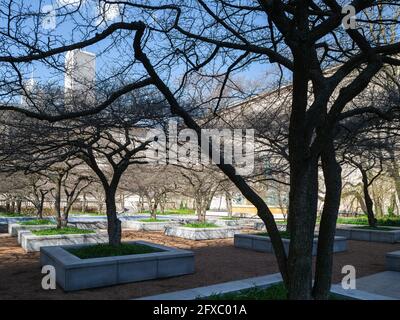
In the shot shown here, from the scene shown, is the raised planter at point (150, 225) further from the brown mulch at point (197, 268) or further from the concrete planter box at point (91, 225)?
the brown mulch at point (197, 268)

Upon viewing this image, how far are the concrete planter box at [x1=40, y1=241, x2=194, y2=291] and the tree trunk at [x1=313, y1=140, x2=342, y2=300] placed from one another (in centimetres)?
554

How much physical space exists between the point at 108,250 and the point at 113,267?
1281 mm

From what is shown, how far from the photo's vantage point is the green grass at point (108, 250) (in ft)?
32.1

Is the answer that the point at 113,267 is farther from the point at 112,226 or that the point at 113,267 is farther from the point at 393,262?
the point at 393,262

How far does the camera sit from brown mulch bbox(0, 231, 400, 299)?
328 inches

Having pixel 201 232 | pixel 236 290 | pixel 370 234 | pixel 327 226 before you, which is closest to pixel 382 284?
pixel 236 290

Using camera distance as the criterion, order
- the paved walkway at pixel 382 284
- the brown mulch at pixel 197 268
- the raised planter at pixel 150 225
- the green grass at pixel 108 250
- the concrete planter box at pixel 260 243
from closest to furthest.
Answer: the brown mulch at pixel 197 268 < the paved walkway at pixel 382 284 < the green grass at pixel 108 250 < the concrete planter box at pixel 260 243 < the raised planter at pixel 150 225

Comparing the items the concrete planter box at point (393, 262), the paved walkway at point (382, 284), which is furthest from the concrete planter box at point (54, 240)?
the concrete planter box at point (393, 262)

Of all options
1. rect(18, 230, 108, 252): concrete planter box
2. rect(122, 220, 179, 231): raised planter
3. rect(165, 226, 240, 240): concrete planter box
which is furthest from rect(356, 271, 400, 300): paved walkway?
rect(122, 220, 179, 231): raised planter

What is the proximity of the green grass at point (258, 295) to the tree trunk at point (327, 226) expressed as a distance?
1.35 metres

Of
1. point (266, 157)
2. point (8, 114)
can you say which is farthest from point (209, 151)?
point (266, 157)

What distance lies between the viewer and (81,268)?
8516 millimetres

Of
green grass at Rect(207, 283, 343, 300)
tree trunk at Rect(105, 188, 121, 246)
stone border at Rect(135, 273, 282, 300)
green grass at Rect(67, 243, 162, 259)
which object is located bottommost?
stone border at Rect(135, 273, 282, 300)

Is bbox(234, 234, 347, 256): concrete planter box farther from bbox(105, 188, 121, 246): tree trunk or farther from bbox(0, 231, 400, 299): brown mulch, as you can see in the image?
bbox(105, 188, 121, 246): tree trunk
